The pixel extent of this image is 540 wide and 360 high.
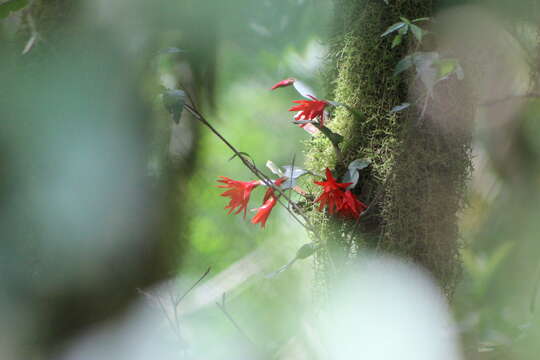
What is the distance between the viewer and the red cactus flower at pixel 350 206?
29.8 inches

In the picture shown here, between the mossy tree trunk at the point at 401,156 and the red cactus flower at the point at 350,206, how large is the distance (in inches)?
0.7

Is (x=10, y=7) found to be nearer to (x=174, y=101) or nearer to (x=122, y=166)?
(x=174, y=101)

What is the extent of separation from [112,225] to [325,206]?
865 millimetres

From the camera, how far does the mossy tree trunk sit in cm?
78

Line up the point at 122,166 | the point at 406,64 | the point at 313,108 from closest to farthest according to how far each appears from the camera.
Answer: the point at 406,64
the point at 313,108
the point at 122,166

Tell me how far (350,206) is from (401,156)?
113mm

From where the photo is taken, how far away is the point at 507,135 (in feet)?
6.36

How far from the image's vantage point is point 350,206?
75cm

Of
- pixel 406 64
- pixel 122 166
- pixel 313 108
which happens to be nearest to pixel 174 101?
pixel 313 108

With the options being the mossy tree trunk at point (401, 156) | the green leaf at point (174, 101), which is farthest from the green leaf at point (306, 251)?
the green leaf at point (174, 101)

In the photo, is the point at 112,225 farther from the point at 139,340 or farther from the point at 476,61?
the point at 476,61

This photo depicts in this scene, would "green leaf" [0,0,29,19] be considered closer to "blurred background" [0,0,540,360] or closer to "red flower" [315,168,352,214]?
"blurred background" [0,0,540,360]

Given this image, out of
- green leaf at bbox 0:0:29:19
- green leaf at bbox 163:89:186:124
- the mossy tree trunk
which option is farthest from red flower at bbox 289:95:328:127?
green leaf at bbox 0:0:29:19

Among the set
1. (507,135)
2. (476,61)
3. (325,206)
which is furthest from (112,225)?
(507,135)
